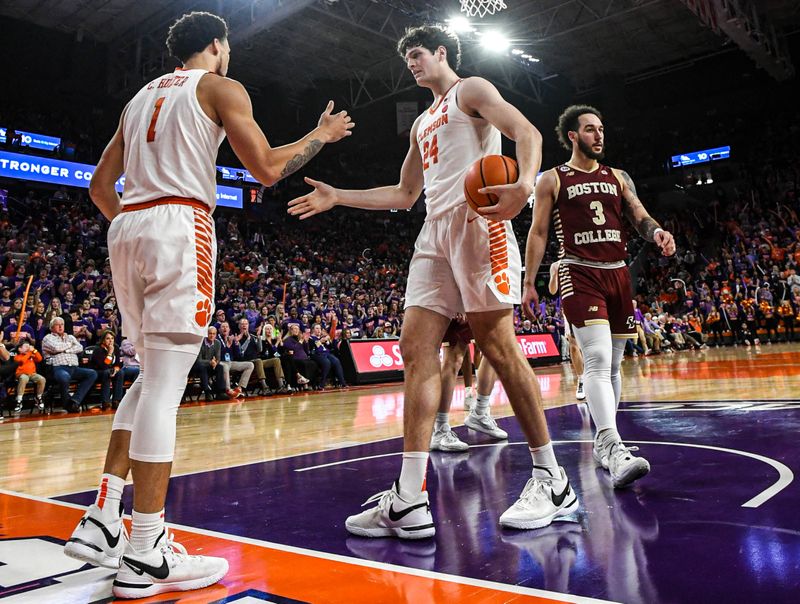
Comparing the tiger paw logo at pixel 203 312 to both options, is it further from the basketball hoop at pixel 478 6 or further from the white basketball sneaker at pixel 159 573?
the basketball hoop at pixel 478 6

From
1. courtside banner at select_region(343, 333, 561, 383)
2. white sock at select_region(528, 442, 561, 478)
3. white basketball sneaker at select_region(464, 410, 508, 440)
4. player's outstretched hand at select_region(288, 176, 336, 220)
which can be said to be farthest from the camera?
courtside banner at select_region(343, 333, 561, 383)

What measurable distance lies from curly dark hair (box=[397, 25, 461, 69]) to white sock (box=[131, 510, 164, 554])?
86.6 inches

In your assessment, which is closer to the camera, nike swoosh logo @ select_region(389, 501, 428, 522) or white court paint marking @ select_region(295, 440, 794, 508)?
nike swoosh logo @ select_region(389, 501, 428, 522)

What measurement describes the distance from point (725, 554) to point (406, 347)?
135 centimetres

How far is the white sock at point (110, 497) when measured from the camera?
212 cm

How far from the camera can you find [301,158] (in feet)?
7.54

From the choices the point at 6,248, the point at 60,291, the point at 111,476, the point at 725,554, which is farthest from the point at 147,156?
the point at 6,248

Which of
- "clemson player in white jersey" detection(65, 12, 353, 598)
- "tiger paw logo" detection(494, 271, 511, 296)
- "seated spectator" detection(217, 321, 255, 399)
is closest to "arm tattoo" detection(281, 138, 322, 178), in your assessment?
"clemson player in white jersey" detection(65, 12, 353, 598)

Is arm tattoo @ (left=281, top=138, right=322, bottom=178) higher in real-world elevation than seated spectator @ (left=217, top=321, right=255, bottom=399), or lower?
higher

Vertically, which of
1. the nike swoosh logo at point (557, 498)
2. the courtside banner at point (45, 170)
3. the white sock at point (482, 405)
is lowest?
the nike swoosh logo at point (557, 498)

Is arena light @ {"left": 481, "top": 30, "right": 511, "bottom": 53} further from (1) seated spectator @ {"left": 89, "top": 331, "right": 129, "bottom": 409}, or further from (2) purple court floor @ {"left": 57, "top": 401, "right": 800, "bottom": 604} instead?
(2) purple court floor @ {"left": 57, "top": 401, "right": 800, "bottom": 604}

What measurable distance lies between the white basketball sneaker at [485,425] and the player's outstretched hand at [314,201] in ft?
8.32

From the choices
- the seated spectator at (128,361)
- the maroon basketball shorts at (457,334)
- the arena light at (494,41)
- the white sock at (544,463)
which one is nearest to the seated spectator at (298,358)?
the seated spectator at (128,361)

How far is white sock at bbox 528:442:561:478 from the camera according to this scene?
2502 millimetres
